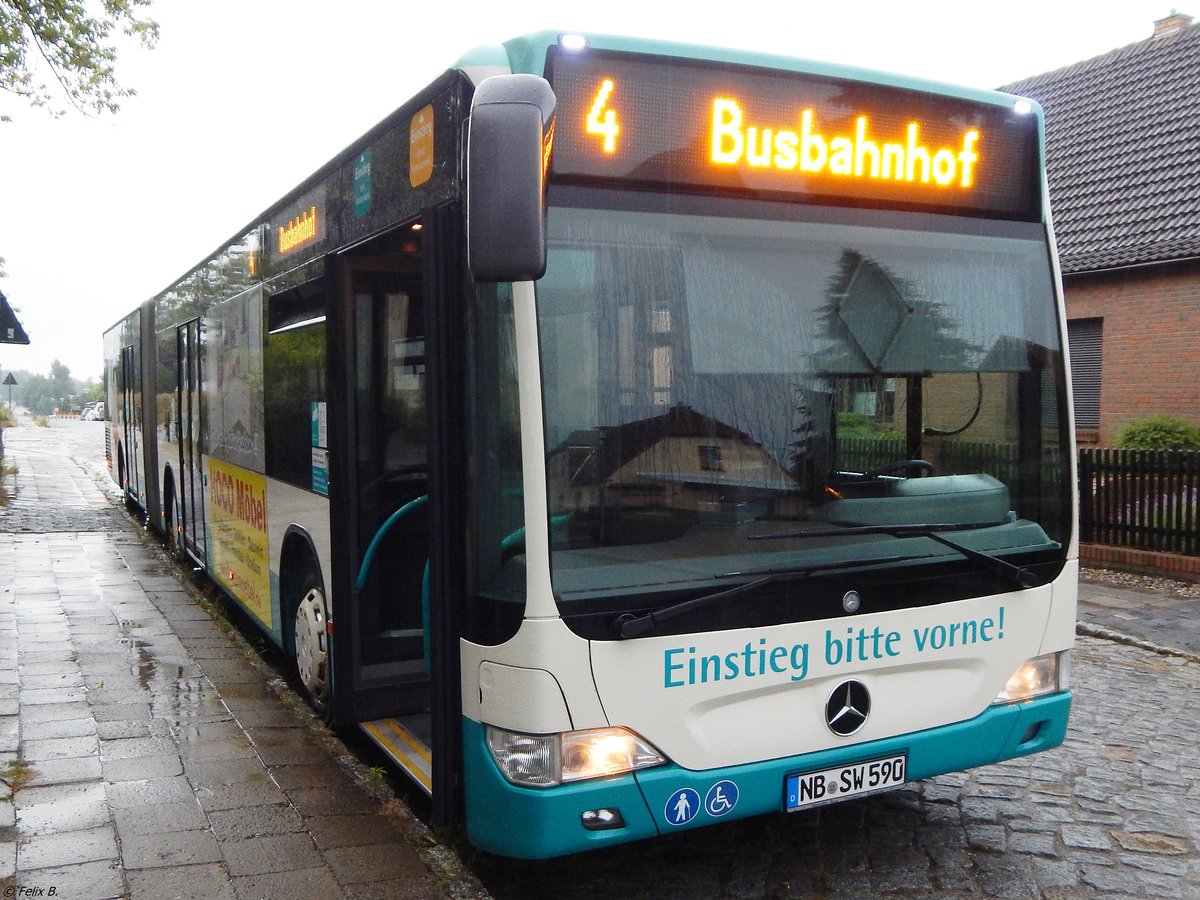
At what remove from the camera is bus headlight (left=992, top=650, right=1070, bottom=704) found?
421cm

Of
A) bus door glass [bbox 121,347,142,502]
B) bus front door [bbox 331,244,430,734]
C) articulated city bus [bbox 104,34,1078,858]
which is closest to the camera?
articulated city bus [bbox 104,34,1078,858]

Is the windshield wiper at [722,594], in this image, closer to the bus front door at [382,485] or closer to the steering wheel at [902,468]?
the steering wheel at [902,468]

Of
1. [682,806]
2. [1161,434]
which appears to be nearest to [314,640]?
[682,806]

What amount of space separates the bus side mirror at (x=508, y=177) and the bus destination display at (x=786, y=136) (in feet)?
1.09

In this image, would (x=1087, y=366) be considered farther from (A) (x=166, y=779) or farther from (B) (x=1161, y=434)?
(A) (x=166, y=779)

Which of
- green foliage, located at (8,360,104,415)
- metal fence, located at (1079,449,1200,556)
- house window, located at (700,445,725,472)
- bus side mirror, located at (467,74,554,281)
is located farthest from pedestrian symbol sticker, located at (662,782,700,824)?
green foliage, located at (8,360,104,415)

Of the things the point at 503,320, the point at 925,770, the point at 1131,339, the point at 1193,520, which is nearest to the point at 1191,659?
the point at 1193,520

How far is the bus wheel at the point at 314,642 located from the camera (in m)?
5.47

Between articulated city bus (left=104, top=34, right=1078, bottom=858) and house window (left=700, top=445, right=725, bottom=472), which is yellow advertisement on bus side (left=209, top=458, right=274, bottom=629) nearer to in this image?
articulated city bus (left=104, top=34, right=1078, bottom=858)

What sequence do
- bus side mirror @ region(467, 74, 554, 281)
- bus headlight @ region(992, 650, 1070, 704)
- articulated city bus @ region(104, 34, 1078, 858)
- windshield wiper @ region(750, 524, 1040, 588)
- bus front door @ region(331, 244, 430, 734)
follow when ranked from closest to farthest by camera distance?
bus side mirror @ region(467, 74, 554, 281) → articulated city bus @ region(104, 34, 1078, 858) → windshield wiper @ region(750, 524, 1040, 588) → bus headlight @ region(992, 650, 1070, 704) → bus front door @ region(331, 244, 430, 734)

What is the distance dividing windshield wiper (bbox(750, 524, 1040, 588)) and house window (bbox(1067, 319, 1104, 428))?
44.7ft

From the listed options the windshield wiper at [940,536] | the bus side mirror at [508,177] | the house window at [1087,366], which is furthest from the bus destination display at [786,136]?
the house window at [1087,366]

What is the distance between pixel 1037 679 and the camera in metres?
4.29

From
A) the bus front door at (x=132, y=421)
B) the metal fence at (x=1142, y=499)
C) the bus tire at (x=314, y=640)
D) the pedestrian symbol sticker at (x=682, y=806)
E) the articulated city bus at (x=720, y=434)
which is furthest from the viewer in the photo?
the bus front door at (x=132, y=421)
